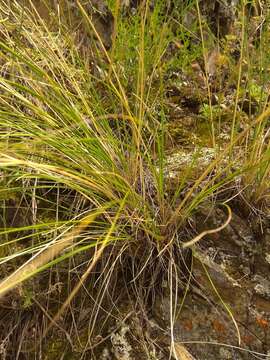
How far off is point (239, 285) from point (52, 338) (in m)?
0.49

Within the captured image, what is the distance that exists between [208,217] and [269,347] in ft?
1.19

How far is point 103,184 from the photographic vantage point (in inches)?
41.2

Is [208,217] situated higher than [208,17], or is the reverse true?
[208,17]

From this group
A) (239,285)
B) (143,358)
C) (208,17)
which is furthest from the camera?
(208,17)

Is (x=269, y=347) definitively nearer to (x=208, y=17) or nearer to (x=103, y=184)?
(x=103, y=184)

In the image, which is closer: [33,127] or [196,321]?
[196,321]

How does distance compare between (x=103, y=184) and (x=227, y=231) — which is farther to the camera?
(x=227, y=231)

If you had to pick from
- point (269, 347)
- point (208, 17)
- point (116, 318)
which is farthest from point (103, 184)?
point (208, 17)

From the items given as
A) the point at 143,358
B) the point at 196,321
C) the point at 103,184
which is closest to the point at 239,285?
the point at 196,321

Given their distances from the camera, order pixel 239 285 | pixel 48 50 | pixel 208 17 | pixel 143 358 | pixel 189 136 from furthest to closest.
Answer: pixel 208 17 → pixel 189 136 → pixel 48 50 → pixel 239 285 → pixel 143 358

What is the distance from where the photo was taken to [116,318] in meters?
1.05

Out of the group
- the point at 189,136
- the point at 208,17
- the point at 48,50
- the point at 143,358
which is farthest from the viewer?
the point at 208,17

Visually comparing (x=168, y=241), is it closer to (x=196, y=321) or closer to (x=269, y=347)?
(x=196, y=321)

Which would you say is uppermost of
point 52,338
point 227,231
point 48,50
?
point 48,50
